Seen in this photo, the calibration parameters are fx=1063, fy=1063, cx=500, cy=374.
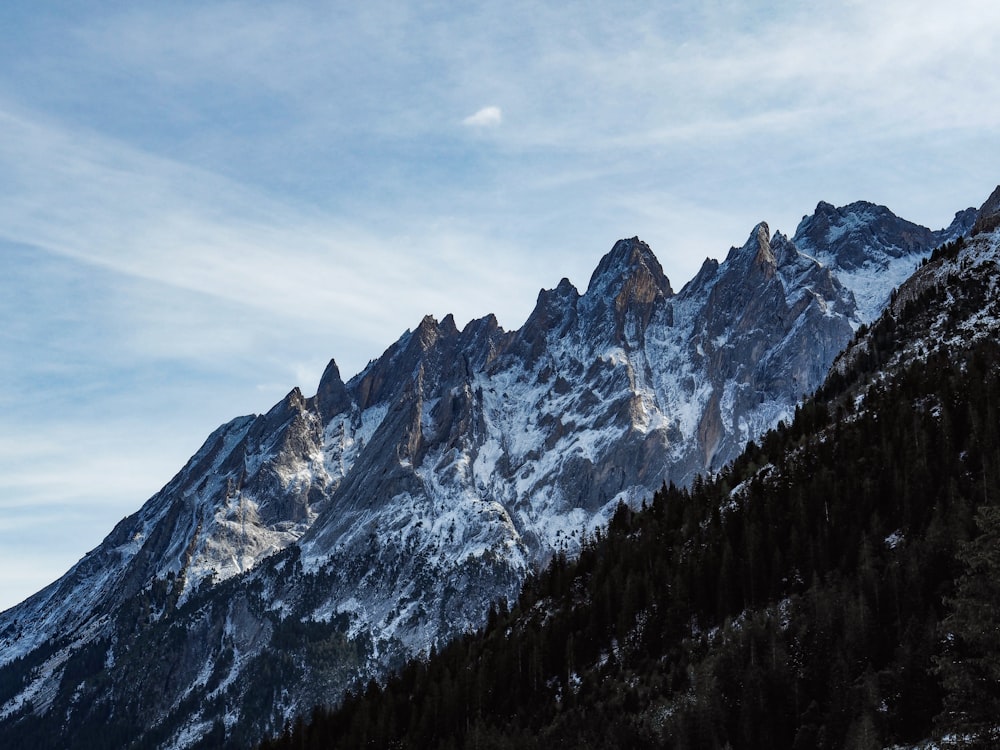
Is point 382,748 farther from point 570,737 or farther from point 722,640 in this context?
point 722,640

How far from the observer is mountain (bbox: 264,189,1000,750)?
9675 centimetres

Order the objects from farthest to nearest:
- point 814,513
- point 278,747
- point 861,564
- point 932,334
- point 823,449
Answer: point 932,334, point 278,747, point 823,449, point 814,513, point 861,564

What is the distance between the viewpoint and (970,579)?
63.9 m

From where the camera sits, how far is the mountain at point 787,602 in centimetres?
9675

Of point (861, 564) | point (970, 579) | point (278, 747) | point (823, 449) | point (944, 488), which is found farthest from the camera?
point (278, 747)

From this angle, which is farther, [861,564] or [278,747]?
[278,747]

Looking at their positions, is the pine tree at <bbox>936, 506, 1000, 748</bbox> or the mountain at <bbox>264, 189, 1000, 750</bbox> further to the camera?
the mountain at <bbox>264, 189, 1000, 750</bbox>

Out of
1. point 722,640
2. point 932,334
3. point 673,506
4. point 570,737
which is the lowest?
point 570,737

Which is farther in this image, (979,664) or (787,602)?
(787,602)

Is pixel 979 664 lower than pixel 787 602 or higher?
lower

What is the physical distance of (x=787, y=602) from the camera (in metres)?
124

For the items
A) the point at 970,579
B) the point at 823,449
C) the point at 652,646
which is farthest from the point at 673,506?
the point at 970,579

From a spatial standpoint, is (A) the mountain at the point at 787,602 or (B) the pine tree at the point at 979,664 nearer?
(B) the pine tree at the point at 979,664

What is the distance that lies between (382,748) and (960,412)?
89.0 m
